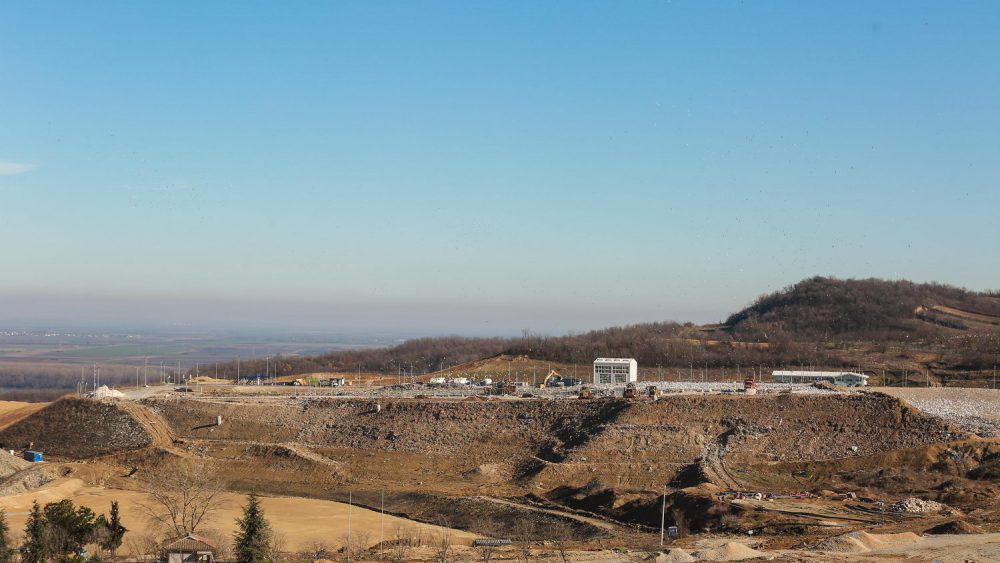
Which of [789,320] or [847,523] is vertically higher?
[789,320]

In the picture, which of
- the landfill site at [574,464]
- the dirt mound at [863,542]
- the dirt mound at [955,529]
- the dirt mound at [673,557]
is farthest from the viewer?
the landfill site at [574,464]

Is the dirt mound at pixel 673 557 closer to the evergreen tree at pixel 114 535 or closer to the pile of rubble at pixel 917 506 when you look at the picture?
the pile of rubble at pixel 917 506

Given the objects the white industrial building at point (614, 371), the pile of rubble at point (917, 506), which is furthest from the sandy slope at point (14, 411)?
the pile of rubble at point (917, 506)

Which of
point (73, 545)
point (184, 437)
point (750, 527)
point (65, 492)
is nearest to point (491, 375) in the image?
point (184, 437)

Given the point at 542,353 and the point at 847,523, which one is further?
the point at 542,353

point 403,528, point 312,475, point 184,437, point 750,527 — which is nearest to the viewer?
point 750,527

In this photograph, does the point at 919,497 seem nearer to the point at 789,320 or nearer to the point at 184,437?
the point at 184,437
